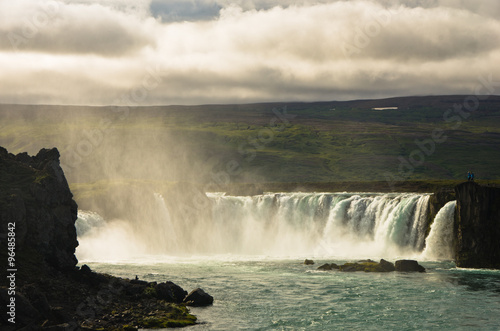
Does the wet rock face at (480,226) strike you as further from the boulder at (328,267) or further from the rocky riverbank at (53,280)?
the rocky riverbank at (53,280)

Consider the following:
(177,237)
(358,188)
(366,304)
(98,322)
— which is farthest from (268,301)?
(358,188)

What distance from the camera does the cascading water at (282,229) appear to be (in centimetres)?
8109

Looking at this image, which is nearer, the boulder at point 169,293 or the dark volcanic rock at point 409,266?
the boulder at point 169,293

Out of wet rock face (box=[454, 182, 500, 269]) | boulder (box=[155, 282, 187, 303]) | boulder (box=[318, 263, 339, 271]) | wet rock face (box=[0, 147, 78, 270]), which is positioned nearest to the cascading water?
wet rock face (box=[454, 182, 500, 269])

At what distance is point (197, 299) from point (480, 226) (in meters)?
35.1

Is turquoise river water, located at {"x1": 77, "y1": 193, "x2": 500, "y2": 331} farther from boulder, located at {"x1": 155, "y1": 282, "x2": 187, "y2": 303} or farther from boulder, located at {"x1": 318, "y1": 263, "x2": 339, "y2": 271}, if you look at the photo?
boulder, located at {"x1": 155, "y1": 282, "x2": 187, "y2": 303}

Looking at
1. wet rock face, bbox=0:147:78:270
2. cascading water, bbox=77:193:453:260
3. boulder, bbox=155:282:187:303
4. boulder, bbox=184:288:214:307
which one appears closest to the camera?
wet rock face, bbox=0:147:78:270

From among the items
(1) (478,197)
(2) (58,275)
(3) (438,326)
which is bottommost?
(3) (438,326)

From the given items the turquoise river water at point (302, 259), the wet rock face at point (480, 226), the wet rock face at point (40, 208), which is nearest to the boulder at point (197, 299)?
the turquoise river water at point (302, 259)

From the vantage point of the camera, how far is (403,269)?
64250mm

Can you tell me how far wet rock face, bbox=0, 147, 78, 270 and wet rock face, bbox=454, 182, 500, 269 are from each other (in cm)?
4182

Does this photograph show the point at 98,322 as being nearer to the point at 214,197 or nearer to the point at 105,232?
the point at 105,232

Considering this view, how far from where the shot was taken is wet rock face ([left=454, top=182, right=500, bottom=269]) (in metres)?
64.8

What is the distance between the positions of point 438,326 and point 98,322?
2262cm
